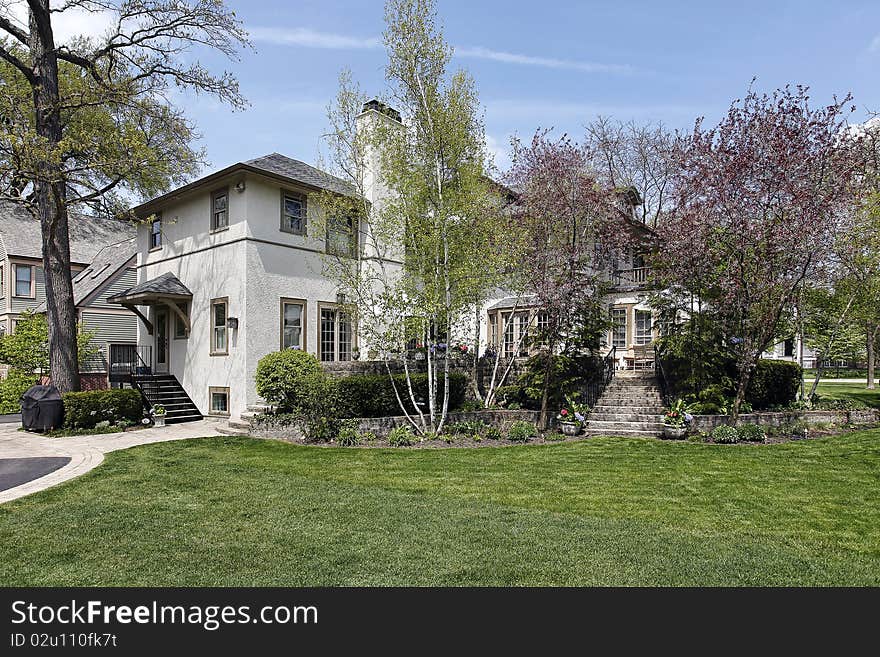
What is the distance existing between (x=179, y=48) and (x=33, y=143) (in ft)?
15.8

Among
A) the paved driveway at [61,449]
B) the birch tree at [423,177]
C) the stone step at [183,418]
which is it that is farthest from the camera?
the stone step at [183,418]

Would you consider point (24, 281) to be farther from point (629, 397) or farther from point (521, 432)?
point (629, 397)

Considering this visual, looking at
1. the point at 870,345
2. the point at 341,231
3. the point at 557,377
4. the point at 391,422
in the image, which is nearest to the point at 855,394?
the point at 870,345

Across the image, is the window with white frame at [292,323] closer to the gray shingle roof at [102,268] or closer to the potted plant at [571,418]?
the potted plant at [571,418]

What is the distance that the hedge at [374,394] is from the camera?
1109 centimetres

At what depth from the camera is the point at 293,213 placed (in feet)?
47.4

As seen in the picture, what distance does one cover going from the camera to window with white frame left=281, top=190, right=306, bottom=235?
46.6ft

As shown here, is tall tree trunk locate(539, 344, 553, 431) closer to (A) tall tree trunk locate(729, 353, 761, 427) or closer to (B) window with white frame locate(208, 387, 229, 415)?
(A) tall tree trunk locate(729, 353, 761, 427)

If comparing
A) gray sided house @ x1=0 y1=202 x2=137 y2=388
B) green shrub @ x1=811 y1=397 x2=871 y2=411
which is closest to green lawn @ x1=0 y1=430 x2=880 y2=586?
green shrub @ x1=811 y1=397 x2=871 y2=411

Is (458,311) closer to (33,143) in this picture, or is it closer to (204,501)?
(204,501)

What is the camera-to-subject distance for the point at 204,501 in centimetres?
612

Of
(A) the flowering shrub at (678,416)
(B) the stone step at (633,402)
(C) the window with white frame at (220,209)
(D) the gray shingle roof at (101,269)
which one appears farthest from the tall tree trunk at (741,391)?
(D) the gray shingle roof at (101,269)

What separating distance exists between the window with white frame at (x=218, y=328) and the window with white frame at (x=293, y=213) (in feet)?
8.61

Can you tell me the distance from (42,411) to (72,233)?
16380mm
